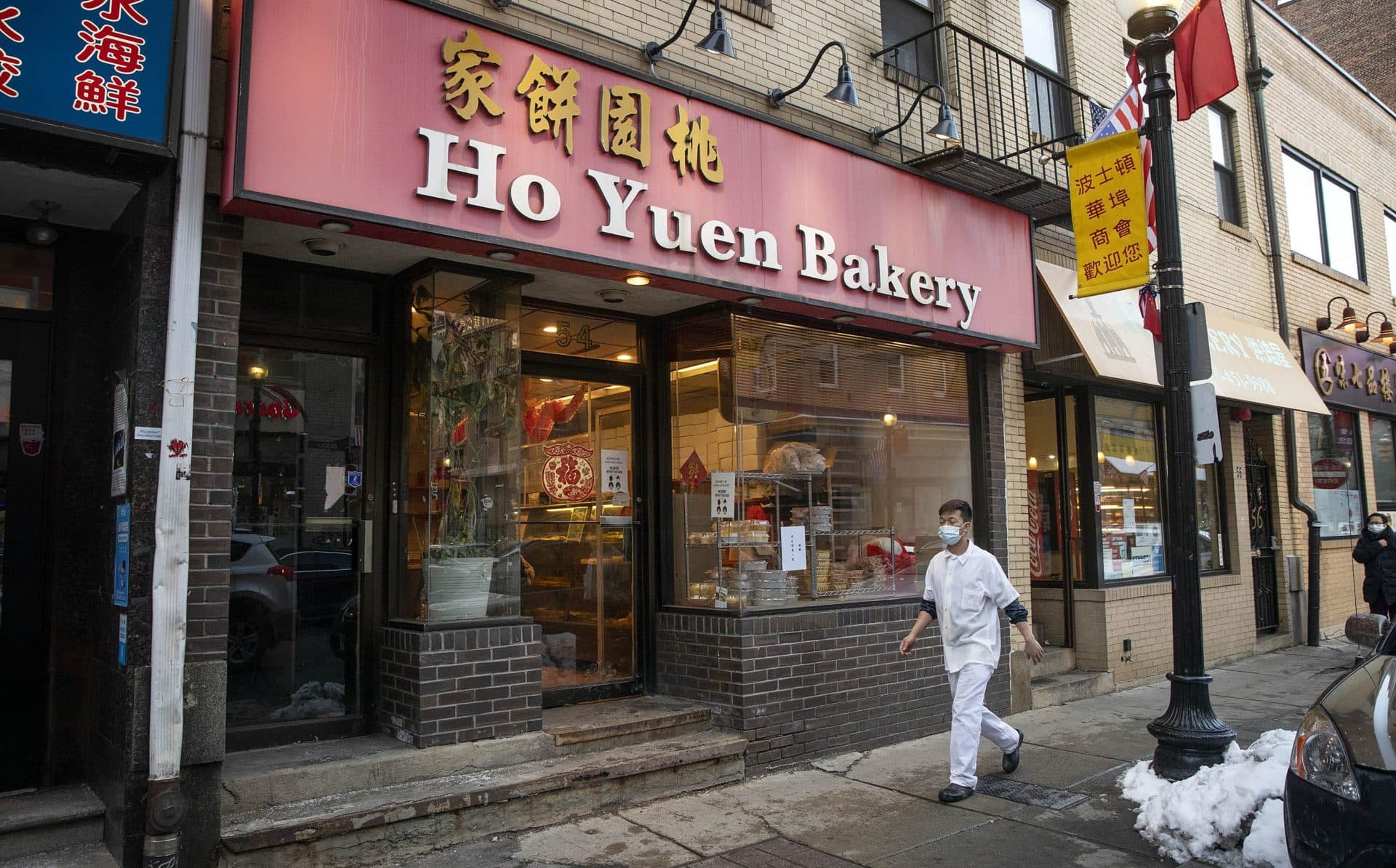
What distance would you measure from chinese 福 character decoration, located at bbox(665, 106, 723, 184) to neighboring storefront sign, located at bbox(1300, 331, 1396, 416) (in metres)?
10.7

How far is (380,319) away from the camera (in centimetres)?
638

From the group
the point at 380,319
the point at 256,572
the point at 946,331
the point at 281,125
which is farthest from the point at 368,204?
the point at 946,331

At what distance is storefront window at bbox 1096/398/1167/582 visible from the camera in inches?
416

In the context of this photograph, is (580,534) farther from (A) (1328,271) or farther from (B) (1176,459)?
(A) (1328,271)

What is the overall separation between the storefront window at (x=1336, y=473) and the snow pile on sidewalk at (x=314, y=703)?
13241 millimetres

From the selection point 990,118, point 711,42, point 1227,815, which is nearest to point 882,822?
point 1227,815

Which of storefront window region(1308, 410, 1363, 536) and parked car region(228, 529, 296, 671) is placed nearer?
parked car region(228, 529, 296, 671)

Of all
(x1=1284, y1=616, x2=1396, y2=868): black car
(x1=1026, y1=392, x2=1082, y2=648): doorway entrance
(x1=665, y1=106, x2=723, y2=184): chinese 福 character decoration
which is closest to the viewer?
(x1=1284, y1=616, x2=1396, y2=868): black car

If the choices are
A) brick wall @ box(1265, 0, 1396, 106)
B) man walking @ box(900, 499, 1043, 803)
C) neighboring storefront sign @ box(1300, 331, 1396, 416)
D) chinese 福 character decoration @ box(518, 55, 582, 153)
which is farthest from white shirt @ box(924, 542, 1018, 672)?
brick wall @ box(1265, 0, 1396, 106)

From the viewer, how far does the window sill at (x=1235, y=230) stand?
1233 cm

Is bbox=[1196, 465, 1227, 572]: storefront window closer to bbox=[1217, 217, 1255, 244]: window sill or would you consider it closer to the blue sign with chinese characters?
bbox=[1217, 217, 1255, 244]: window sill

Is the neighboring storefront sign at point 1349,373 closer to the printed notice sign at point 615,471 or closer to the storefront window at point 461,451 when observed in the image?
the printed notice sign at point 615,471

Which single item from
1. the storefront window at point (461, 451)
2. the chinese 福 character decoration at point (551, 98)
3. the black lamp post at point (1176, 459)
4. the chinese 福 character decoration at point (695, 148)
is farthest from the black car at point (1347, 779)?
the chinese 福 character decoration at point (551, 98)

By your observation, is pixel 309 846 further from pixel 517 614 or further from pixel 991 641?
pixel 991 641
